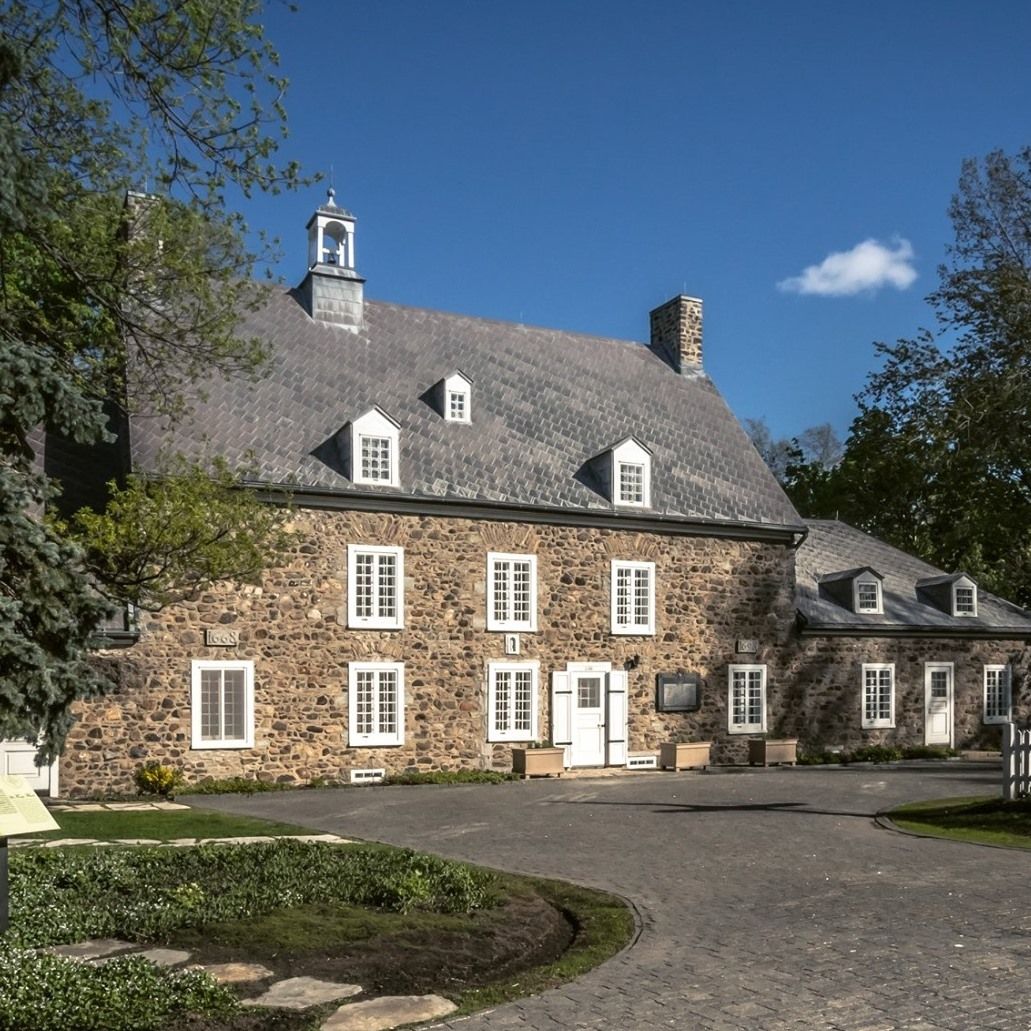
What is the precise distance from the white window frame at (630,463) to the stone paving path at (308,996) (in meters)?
18.8

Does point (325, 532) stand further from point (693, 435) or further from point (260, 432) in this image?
point (693, 435)

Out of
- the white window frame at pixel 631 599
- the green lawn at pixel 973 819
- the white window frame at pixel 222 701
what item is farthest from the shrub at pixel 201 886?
the white window frame at pixel 631 599

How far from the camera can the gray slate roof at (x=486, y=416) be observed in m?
23.5

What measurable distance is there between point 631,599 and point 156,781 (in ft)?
34.1

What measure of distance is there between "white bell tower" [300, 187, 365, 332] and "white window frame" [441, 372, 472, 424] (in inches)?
98.4

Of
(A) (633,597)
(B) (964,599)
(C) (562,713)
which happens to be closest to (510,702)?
(C) (562,713)

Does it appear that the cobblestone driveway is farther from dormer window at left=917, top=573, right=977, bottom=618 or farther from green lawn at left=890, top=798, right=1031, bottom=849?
dormer window at left=917, top=573, right=977, bottom=618

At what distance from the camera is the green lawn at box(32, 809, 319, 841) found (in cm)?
1468

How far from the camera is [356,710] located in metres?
23.1

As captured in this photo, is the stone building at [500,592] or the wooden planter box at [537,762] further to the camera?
the wooden planter box at [537,762]

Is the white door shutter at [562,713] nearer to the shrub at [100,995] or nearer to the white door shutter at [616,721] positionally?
the white door shutter at [616,721]

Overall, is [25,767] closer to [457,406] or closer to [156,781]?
[156,781]

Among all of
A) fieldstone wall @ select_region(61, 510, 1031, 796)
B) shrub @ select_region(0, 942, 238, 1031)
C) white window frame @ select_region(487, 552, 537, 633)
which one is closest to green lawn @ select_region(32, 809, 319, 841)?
fieldstone wall @ select_region(61, 510, 1031, 796)

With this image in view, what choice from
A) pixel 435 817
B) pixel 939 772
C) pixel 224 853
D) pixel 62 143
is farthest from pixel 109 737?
pixel 939 772
